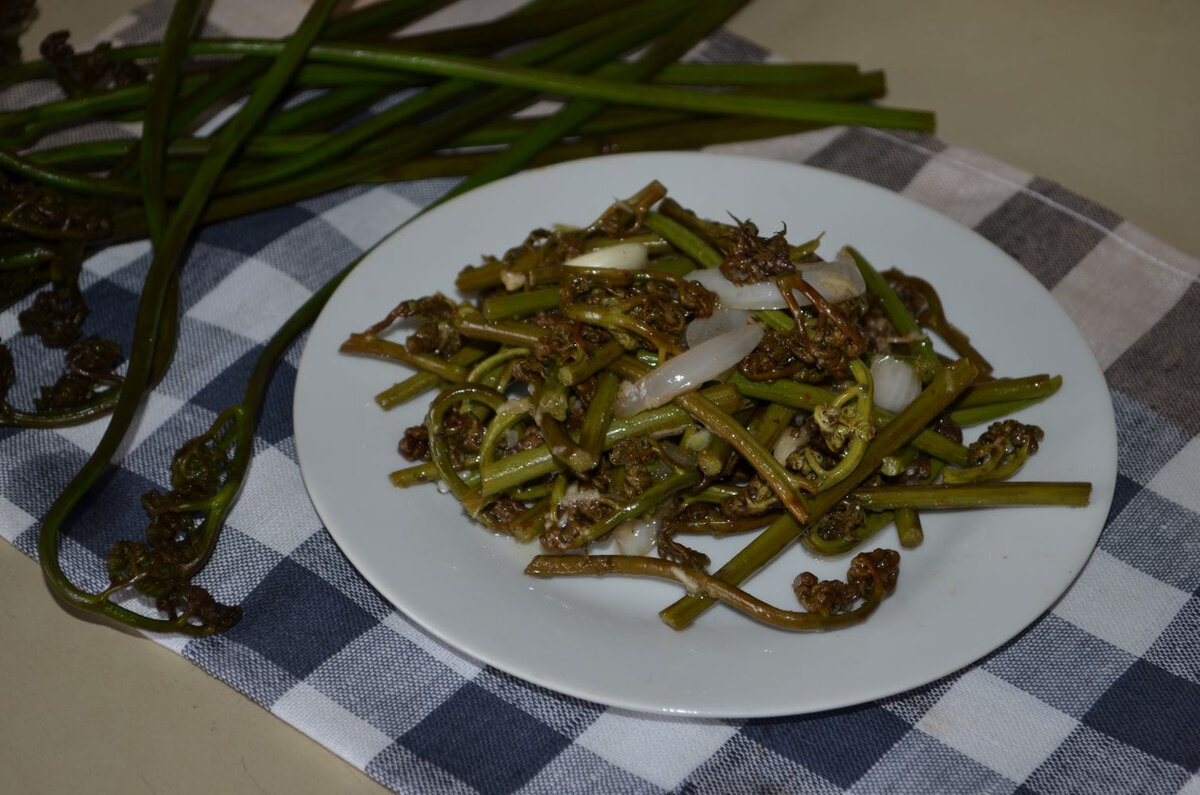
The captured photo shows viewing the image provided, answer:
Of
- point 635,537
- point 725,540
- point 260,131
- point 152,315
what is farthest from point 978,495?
point 260,131

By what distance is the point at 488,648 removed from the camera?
1531 millimetres

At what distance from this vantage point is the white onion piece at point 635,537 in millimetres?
1713

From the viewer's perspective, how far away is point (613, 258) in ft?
6.11

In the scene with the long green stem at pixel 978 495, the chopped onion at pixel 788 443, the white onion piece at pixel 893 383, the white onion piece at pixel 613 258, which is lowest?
the long green stem at pixel 978 495

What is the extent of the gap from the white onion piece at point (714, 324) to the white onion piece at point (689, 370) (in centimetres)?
2

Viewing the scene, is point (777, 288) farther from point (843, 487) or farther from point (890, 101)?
point (890, 101)

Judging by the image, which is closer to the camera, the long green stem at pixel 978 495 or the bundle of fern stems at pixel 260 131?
the long green stem at pixel 978 495

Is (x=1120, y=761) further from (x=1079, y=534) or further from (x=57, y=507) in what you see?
(x=57, y=507)

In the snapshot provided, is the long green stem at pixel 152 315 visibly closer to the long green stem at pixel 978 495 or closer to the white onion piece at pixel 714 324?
the white onion piece at pixel 714 324

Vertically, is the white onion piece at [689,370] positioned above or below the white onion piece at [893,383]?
above

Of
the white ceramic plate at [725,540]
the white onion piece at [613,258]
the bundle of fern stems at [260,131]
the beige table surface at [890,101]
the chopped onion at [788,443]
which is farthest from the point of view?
the bundle of fern stems at [260,131]

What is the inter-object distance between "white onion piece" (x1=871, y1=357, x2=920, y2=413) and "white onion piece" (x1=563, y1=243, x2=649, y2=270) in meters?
0.41

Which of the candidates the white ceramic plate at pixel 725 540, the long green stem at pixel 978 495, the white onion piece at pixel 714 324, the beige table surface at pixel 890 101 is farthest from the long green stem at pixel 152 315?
the long green stem at pixel 978 495

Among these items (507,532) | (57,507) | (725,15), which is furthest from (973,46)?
(57,507)
